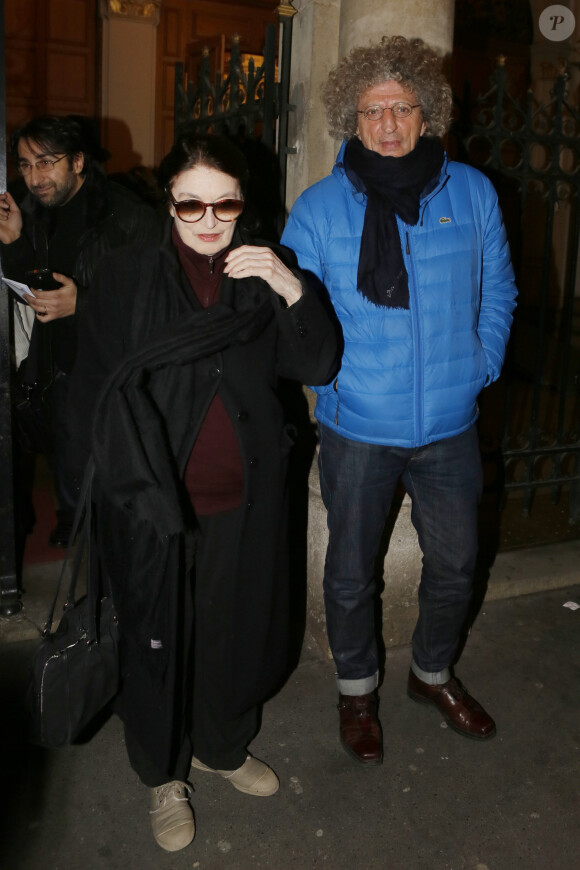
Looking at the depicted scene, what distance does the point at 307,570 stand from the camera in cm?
350

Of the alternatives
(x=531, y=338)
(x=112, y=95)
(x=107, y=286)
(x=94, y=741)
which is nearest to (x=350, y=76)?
(x=107, y=286)

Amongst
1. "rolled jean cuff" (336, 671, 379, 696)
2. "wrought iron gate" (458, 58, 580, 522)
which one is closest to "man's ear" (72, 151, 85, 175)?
"wrought iron gate" (458, 58, 580, 522)

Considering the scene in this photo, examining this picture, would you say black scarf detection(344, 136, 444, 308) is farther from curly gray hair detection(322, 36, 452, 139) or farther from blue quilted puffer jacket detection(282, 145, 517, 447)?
curly gray hair detection(322, 36, 452, 139)

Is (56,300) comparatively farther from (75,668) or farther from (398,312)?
(75,668)

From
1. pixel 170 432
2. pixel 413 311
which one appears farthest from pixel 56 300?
pixel 413 311

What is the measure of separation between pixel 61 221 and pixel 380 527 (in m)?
1.84

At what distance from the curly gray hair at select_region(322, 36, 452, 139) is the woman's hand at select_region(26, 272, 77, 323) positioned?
1156mm

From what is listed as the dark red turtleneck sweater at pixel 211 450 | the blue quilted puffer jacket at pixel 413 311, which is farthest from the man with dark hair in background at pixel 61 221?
the dark red turtleneck sweater at pixel 211 450

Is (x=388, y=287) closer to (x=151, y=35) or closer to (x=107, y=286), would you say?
(x=107, y=286)

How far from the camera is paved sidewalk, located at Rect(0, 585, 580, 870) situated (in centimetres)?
233

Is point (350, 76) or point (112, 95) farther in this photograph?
point (112, 95)

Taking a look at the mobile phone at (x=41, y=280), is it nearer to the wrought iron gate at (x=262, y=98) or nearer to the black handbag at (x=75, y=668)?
the wrought iron gate at (x=262, y=98)

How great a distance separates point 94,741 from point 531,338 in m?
8.62

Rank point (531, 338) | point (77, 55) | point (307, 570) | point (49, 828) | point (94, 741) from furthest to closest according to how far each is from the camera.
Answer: point (77, 55)
point (531, 338)
point (307, 570)
point (94, 741)
point (49, 828)
